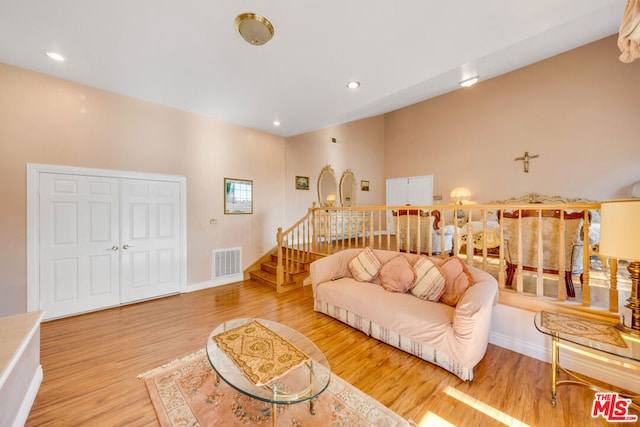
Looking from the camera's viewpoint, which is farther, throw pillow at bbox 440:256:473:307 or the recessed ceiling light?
the recessed ceiling light

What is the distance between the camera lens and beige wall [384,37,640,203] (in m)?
4.39

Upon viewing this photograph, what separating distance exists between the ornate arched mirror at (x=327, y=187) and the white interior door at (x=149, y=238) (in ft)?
11.0

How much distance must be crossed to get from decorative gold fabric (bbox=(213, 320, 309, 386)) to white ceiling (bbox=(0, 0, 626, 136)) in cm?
265

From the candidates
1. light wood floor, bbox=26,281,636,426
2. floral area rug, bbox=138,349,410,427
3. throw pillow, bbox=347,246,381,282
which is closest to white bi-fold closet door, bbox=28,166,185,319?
light wood floor, bbox=26,281,636,426

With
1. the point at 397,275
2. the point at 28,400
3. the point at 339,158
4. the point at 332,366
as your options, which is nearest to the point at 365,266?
the point at 397,275

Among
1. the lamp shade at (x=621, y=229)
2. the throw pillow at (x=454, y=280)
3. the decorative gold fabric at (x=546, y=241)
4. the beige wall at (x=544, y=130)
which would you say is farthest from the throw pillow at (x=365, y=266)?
the beige wall at (x=544, y=130)

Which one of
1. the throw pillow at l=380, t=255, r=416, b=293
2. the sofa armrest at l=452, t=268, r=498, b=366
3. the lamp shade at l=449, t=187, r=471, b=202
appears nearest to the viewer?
Answer: the sofa armrest at l=452, t=268, r=498, b=366

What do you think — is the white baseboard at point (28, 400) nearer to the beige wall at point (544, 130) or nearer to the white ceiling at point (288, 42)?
the white ceiling at point (288, 42)

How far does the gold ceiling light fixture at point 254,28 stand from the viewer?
76.2 inches

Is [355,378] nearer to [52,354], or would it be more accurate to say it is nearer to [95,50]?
[52,354]

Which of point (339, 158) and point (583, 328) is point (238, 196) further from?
point (583, 328)

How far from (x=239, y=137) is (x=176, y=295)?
312 cm

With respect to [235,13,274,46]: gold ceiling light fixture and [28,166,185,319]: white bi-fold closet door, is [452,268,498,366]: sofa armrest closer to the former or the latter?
[235,13,274,46]: gold ceiling light fixture

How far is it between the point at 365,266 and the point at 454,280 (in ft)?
3.45
